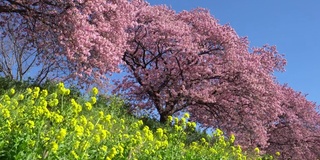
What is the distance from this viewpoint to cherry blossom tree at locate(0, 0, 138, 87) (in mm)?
15164

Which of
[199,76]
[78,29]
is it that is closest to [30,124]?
[78,29]

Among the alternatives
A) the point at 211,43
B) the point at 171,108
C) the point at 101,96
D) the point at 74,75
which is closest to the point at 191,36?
the point at 211,43

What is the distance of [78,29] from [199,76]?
969 centimetres

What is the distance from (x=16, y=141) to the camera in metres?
5.46

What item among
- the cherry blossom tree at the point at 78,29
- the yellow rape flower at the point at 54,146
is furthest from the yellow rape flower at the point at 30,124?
the cherry blossom tree at the point at 78,29

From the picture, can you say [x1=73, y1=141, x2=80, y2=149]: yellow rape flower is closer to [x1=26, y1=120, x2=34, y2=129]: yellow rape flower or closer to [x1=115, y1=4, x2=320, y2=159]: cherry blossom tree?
[x1=26, y1=120, x2=34, y2=129]: yellow rape flower

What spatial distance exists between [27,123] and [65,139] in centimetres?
57

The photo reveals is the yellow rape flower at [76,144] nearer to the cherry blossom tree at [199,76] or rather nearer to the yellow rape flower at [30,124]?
the yellow rape flower at [30,124]

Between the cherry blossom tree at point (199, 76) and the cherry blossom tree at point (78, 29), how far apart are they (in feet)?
19.3

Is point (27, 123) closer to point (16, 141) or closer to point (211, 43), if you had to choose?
point (16, 141)

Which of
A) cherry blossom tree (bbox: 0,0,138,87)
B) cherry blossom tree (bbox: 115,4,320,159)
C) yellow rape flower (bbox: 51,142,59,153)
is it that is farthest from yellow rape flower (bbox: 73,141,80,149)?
cherry blossom tree (bbox: 115,4,320,159)

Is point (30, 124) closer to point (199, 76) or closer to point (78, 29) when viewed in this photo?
point (78, 29)

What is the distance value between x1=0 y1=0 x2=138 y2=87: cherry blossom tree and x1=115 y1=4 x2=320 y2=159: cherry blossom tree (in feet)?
19.3

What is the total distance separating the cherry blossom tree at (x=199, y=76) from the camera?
23.7 m
